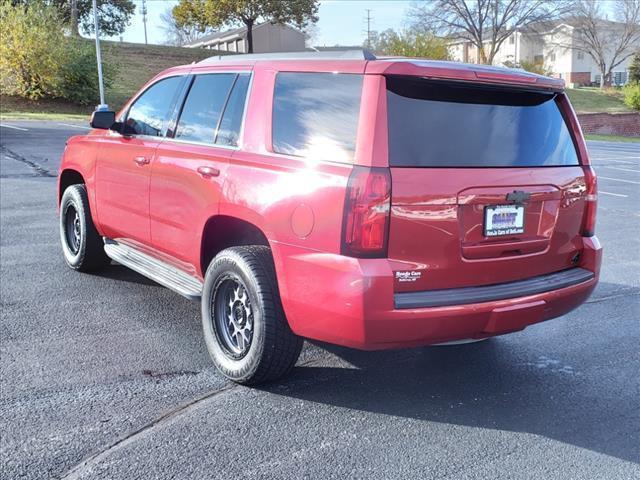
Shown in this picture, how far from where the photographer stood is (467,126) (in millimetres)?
3502

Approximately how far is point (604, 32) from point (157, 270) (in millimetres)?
76426

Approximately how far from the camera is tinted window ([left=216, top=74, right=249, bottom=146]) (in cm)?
407

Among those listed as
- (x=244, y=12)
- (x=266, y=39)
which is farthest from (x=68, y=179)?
(x=266, y=39)

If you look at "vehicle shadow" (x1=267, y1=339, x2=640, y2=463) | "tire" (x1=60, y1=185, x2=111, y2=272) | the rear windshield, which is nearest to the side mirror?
"tire" (x1=60, y1=185, x2=111, y2=272)

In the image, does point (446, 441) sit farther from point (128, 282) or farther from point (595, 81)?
point (595, 81)

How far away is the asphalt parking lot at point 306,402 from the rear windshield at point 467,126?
1.37 metres

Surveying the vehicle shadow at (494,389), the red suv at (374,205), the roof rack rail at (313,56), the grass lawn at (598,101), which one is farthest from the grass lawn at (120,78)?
the grass lawn at (598,101)

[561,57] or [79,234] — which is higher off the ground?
[561,57]

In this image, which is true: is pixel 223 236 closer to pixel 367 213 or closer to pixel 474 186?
pixel 367 213

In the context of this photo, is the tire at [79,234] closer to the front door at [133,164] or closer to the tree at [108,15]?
the front door at [133,164]

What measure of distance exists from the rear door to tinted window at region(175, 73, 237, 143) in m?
1.43

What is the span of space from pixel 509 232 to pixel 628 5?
245 feet

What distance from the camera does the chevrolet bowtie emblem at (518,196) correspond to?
11.5 feet

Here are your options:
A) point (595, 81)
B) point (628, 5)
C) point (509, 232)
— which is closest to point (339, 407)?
point (509, 232)
